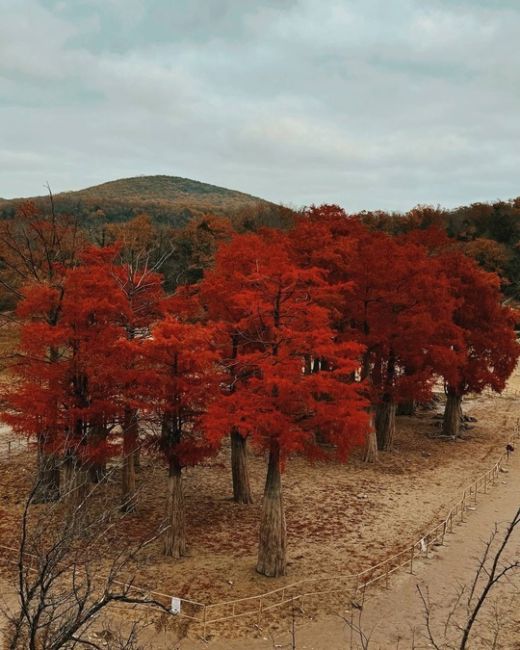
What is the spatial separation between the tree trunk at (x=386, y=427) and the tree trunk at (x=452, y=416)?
4.97m

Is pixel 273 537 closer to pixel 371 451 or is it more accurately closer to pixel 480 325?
pixel 371 451

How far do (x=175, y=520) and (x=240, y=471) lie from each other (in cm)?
527

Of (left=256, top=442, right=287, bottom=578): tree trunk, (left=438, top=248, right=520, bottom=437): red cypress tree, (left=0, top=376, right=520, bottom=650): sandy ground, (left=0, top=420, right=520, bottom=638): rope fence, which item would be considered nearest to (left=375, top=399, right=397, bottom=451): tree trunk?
(left=0, top=376, right=520, bottom=650): sandy ground

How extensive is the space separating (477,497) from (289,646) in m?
13.2

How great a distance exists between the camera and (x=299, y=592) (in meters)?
15.0

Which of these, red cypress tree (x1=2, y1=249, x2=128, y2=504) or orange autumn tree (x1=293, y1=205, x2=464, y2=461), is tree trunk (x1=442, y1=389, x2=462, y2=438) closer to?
orange autumn tree (x1=293, y1=205, x2=464, y2=461)

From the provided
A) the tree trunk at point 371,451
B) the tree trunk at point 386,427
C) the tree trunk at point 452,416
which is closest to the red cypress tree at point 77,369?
the tree trunk at point 371,451

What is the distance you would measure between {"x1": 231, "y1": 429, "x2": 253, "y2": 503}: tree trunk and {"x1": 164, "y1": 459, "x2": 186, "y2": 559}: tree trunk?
4.78 m

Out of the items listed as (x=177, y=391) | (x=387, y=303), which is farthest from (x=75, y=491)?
(x=387, y=303)

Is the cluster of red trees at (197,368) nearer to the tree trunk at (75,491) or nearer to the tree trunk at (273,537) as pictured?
the tree trunk at (273,537)

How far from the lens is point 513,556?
57.8 feet

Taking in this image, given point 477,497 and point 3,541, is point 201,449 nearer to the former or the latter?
point 3,541

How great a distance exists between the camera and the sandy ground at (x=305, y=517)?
15.1 metres

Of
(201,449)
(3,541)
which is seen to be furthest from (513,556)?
(3,541)
